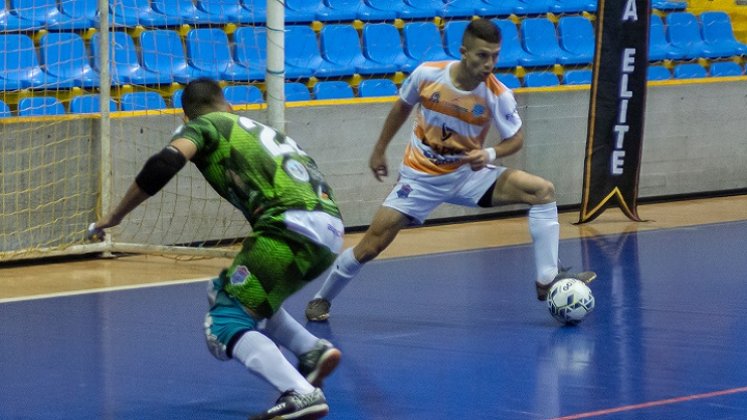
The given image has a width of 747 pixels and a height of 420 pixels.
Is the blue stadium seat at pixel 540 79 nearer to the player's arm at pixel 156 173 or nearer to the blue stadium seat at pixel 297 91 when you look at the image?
the blue stadium seat at pixel 297 91

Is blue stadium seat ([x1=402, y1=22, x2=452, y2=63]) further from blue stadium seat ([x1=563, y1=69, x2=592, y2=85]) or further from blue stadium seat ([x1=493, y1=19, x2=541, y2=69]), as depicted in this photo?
blue stadium seat ([x1=563, y1=69, x2=592, y2=85])

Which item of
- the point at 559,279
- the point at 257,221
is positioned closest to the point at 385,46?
the point at 559,279

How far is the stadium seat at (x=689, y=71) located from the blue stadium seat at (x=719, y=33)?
0.66 m

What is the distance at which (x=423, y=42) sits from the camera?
50.9 feet

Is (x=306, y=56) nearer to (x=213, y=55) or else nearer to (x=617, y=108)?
(x=213, y=55)

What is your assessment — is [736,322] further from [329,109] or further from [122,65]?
[122,65]

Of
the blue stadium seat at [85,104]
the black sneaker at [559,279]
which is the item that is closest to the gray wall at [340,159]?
the blue stadium seat at [85,104]

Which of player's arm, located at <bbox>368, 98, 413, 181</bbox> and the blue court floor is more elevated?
player's arm, located at <bbox>368, 98, 413, 181</bbox>

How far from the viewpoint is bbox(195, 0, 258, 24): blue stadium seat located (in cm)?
1389

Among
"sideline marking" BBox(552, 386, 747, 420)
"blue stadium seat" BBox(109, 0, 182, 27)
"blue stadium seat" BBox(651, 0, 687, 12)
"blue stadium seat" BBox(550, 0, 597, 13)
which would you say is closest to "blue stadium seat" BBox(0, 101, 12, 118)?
"blue stadium seat" BBox(109, 0, 182, 27)

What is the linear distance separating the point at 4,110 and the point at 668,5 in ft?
31.7

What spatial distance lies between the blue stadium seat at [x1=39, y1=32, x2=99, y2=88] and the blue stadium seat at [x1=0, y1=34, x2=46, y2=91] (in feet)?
0.37

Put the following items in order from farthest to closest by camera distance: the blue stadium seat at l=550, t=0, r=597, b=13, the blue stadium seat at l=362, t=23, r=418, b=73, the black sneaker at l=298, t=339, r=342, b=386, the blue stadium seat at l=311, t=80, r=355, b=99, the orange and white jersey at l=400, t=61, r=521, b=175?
the blue stadium seat at l=550, t=0, r=597, b=13 → the blue stadium seat at l=362, t=23, r=418, b=73 → the blue stadium seat at l=311, t=80, r=355, b=99 → the orange and white jersey at l=400, t=61, r=521, b=175 → the black sneaker at l=298, t=339, r=342, b=386

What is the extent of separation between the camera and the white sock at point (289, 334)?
655 cm
